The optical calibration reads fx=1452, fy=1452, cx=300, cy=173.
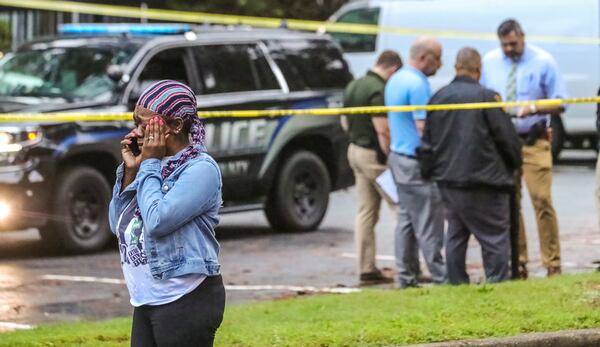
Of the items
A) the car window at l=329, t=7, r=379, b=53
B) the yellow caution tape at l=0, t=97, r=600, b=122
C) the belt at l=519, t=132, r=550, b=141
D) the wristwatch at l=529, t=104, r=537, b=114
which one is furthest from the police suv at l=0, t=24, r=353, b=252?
the car window at l=329, t=7, r=379, b=53

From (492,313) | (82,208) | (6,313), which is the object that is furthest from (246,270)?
(492,313)

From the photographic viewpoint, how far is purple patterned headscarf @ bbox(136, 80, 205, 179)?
5.24m

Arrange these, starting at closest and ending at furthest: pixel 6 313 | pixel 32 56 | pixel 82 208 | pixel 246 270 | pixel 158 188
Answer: pixel 158 188 < pixel 6 313 < pixel 246 270 < pixel 82 208 < pixel 32 56

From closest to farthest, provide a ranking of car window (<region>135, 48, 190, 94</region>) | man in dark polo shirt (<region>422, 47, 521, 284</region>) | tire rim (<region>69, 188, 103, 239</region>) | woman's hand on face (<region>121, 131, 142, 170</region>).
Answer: woman's hand on face (<region>121, 131, 142, 170</region>), man in dark polo shirt (<region>422, 47, 521, 284</region>), tire rim (<region>69, 188, 103, 239</region>), car window (<region>135, 48, 190, 94</region>)

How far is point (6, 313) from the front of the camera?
32.7 feet

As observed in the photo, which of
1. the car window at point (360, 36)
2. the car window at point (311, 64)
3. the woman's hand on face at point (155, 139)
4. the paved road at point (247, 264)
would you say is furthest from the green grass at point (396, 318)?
the car window at point (360, 36)

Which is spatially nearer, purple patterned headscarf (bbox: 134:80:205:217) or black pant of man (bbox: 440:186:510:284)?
purple patterned headscarf (bbox: 134:80:205:217)

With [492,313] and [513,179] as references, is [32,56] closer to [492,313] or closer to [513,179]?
[513,179]

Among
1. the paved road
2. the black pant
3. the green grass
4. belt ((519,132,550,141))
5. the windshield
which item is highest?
the windshield

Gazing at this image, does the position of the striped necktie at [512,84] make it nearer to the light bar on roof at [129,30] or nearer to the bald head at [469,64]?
the bald head at [469,64]

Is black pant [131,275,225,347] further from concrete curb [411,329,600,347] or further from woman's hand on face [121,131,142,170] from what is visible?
concrete curb [411,329,600,347]

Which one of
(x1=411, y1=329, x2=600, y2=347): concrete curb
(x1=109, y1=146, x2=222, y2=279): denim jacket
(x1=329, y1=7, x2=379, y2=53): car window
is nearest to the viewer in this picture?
(x1=109, y1=146, x2=222, y2=279): denim jacket

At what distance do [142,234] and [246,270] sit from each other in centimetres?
693

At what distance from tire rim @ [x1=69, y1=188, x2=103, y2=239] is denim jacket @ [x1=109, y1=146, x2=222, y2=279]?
25.6 ft
